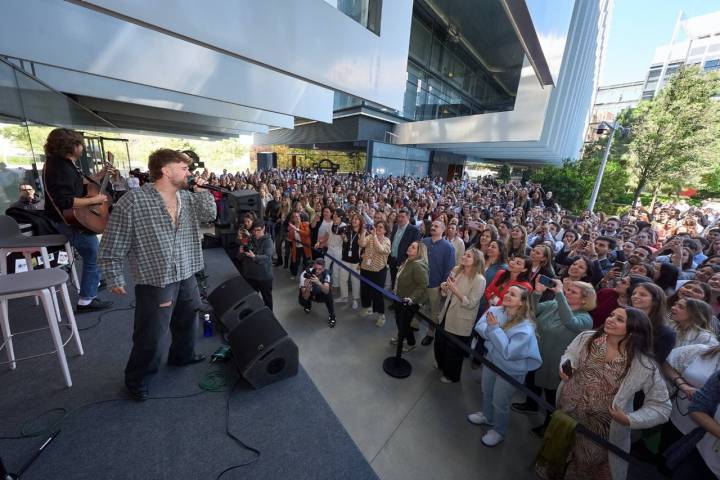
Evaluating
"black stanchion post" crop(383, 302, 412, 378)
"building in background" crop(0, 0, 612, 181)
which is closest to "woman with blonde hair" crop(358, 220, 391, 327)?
"black stanchion post" crop(383, 302, 412, 378)

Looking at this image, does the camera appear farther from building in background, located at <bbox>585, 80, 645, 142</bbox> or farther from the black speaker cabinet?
building in background, located at <bbox>585, 80, 645, 142</bbox>

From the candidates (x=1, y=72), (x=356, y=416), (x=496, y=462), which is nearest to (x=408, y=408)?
(x=356, y=416)

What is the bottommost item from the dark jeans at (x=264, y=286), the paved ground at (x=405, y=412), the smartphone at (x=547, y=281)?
the paved ground at (x=405, y=412)

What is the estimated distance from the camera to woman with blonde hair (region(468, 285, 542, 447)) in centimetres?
242

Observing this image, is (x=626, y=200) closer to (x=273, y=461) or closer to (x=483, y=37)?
(x=483, y=37)

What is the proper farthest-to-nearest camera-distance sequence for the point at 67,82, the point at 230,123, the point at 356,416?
1. the point at 230,123
2. the point at 67,82
3. the point at 356,416

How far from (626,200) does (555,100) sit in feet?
44.2

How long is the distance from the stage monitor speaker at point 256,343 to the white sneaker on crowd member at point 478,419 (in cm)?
184

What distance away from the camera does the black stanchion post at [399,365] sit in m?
3.40

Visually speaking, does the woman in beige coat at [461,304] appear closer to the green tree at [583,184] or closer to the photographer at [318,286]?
the photographer at [318,286]

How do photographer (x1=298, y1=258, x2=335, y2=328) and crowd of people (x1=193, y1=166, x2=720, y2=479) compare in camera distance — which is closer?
crowd of people (x1=193, y1=166, x2=720, y2=479)

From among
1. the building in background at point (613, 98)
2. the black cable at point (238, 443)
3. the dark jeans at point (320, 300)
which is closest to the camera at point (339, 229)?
the dark jeans at point (320, 300)

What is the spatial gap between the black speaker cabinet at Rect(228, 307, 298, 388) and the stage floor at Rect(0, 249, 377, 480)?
0.15 m

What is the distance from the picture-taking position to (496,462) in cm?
248
